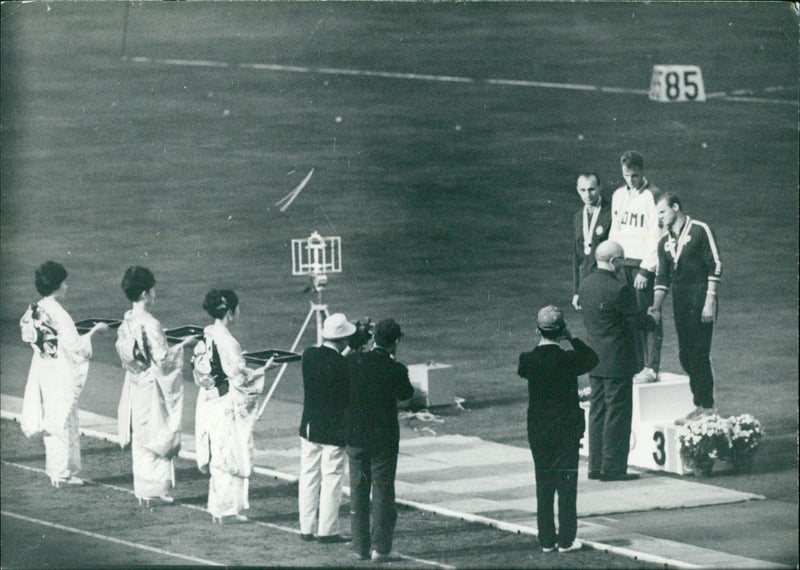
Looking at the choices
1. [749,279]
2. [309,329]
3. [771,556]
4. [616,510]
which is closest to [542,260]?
[749,279]

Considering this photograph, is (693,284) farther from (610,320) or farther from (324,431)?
(324,431)

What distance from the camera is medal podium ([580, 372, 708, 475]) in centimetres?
1353

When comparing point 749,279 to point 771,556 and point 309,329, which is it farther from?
point 771,556

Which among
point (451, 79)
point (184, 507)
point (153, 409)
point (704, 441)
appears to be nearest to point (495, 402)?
point (704, 441)

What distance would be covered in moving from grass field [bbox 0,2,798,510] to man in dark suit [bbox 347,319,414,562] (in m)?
3.75

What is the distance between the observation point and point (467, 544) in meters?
11.7

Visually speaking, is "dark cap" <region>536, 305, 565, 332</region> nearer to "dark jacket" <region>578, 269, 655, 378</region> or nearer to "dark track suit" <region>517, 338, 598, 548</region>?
"dark track suit" <region>517, 338, 598, 548</region>

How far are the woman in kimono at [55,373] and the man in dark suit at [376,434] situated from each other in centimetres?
302

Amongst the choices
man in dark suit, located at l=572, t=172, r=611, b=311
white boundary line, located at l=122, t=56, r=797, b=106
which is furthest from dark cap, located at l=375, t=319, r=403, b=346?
white boundary line, located at l=122, t=56, r=797, b=106

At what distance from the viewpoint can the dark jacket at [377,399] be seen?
1109cm

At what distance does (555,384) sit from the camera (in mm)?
11109

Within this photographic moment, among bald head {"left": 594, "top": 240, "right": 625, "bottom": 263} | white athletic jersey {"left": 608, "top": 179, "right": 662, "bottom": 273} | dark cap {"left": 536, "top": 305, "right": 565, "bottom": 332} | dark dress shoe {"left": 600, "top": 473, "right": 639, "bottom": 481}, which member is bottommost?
dark dress shoe {"left": 600, "top": 473, "right": 639, "bottom": 481}

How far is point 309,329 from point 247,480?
6.63m

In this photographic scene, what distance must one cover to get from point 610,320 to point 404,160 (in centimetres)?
1640
